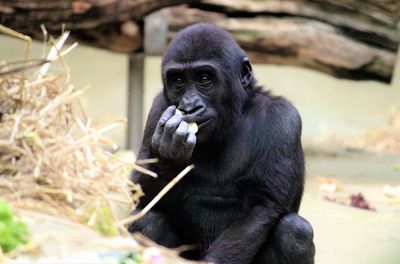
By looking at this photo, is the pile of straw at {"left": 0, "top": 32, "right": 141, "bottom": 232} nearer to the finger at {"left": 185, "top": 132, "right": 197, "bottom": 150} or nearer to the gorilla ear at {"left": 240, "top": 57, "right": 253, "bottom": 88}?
the finger at {"left": 185, "top": 132, "right": 197, "bottom": 150}

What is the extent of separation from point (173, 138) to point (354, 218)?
2.11 meters

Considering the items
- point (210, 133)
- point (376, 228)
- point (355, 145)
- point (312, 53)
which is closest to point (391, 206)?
point (376, 228)

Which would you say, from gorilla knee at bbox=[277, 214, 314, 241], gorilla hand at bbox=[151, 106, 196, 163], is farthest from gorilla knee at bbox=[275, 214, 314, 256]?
gorilla hand at bbox=[151, 106, 196, 163]

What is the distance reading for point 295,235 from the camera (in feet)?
12.5

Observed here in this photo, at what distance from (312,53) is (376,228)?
2.34 m

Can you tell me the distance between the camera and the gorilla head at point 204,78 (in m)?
3.93

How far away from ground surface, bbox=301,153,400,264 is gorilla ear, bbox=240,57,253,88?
1.17m

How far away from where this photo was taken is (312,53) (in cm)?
705

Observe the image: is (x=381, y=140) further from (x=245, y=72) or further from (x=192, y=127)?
(x=192, y=127)

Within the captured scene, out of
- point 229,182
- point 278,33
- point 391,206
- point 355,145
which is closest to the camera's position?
point 229,182

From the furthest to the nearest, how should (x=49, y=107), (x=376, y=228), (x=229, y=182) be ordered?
(x=376, y=228) < (x=229, y=182) < (x=49, y=107)

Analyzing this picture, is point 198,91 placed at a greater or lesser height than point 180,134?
greater

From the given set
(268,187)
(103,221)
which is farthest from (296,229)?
(103,221)

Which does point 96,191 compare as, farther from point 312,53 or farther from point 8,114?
point 312,53
